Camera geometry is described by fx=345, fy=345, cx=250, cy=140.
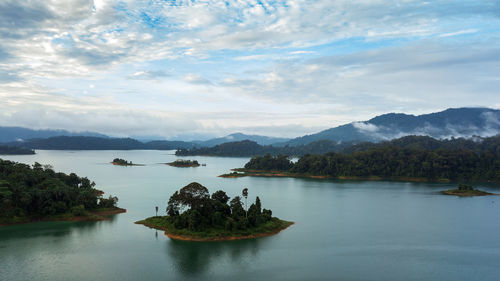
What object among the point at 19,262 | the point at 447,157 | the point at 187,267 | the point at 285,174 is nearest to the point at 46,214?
the point at 19,262

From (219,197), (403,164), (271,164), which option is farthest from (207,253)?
(271,164)

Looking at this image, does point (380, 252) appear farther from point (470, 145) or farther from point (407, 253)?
point (470, 145)

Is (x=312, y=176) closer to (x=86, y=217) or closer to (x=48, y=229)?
(x=86, y=217)

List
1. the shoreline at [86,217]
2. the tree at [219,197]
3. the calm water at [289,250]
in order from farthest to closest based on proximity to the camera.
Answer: the shoreline at [86,217]
the tree at [219,197]
the calm water at [289,250]

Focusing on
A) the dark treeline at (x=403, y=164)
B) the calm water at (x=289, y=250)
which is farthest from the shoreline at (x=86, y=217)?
the dark treeline at (x=403, y=164)

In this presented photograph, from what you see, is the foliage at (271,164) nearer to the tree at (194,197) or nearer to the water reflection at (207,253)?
the tree at (194,197)

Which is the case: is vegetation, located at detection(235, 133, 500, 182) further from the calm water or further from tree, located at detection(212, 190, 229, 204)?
tree, located at detection(212, 190, 229, 204)
